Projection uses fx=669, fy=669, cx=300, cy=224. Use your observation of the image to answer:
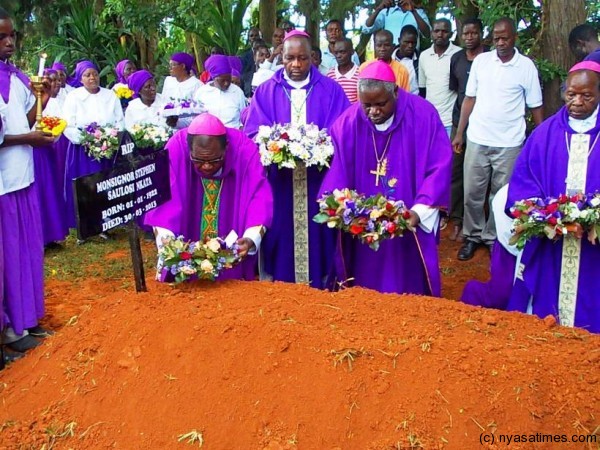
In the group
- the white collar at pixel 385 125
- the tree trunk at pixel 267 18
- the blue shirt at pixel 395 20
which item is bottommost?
the white collar at pixel 385 125

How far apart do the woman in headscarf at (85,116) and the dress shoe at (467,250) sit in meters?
4.79

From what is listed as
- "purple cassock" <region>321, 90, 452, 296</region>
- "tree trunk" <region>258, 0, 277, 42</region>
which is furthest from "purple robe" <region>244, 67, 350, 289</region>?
"tree trunk" <region>258, 0, 277, 42</region>

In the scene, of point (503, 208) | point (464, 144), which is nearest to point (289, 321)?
point (503, 208)

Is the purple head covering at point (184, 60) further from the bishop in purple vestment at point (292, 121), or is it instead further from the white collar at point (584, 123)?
the white collar at point (584, 123)

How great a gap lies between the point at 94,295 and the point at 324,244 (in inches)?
100

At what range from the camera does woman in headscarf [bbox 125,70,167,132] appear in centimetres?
941

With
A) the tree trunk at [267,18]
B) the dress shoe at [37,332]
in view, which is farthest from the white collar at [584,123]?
the tree trunk at [267,18]

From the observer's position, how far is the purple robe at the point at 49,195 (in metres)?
8.77

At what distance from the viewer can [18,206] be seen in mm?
5129

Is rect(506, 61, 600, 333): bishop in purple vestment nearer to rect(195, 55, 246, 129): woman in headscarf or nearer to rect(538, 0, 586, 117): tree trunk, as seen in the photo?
rect(538, 0, 586, 117): tree trunk

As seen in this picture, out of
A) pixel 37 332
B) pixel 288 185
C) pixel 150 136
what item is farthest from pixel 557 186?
pixel 150 136

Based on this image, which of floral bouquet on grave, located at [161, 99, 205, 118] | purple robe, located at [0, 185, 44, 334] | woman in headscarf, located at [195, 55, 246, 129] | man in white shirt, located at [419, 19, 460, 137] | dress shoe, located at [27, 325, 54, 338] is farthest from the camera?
woman in headscarf, located at [195, 55, 246, 129]

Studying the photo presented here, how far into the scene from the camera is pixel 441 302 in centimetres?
393

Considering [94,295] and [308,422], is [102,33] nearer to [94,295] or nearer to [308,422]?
[94,295]
